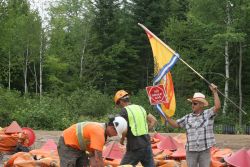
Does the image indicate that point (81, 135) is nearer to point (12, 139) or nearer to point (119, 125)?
point (119, 125)

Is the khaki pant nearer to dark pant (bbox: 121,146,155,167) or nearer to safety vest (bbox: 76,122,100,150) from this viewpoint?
dark pant (bbox: 121,146,155,167)

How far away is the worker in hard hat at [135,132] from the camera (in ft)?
21.5

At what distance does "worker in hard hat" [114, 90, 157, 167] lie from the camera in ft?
21.5

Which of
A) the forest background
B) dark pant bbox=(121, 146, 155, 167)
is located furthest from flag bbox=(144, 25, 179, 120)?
the forest background

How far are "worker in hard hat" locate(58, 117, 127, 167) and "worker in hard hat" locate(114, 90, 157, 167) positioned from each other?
2.90 ft

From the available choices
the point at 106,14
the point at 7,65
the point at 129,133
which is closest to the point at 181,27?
the point at 106,14

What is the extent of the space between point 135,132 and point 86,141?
4.05 feet

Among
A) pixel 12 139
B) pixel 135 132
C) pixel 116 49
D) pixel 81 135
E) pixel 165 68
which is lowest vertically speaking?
pixel 12 139

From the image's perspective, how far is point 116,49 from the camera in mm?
38656

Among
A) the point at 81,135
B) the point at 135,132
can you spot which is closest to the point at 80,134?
the point at 81,135

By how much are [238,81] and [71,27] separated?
18.5 meters

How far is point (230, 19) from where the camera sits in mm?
28484

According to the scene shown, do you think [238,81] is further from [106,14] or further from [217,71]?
[106,14]

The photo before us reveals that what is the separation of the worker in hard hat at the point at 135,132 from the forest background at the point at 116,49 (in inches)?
717
